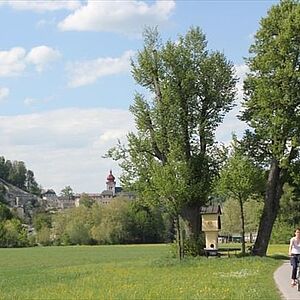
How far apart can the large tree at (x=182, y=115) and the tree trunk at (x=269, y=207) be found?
349 cm

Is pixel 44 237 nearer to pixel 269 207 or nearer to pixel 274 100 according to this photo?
pixel 269 207

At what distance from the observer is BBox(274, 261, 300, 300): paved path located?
20905 millimetres

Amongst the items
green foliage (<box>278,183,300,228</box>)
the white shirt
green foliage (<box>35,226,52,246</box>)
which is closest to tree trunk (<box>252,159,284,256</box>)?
the white shirt

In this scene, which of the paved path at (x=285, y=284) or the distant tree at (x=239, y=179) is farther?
the distant tree at (x=239, y=179)

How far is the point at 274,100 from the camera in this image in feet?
138

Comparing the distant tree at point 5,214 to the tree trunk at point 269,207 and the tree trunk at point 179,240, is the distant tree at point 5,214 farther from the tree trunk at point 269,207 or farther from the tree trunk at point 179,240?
the tree trunk at point 179,240

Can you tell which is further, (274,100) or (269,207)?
(269,207)

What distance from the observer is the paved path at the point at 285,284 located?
2090 cm

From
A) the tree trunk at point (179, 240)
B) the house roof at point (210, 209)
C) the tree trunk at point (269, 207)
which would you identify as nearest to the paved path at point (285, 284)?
the tree trunk at point (179, 240)

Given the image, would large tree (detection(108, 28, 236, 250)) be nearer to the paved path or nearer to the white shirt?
→ the paved path

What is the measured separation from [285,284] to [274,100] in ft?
61.6

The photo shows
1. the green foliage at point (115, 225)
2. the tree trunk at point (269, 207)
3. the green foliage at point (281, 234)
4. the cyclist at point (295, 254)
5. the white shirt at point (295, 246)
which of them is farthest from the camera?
the green foliage at point (115, 225)

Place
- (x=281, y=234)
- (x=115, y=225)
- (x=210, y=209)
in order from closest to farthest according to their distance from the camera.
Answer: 1. (x=210, y=209)
2. (x=281, y=234)
3. (x=115, y=225)

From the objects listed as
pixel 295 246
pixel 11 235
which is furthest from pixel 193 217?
pixel 11 235
